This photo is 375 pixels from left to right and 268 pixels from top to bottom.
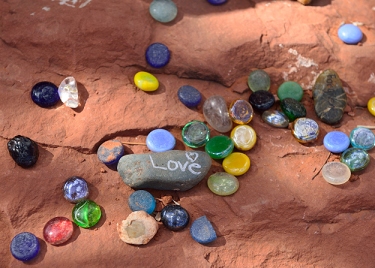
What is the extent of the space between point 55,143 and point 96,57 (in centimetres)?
61

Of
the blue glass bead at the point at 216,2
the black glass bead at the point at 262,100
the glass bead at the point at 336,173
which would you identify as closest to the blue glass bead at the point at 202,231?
the glass bead at the point at 336,173

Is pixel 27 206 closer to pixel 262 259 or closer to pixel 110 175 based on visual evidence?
pixel 110 175

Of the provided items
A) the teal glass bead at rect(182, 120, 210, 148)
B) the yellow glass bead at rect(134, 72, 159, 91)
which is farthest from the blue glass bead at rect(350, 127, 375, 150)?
the yellow glass bead at rect(134, 72, 159, 91)

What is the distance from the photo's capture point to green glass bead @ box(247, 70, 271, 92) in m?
3.12

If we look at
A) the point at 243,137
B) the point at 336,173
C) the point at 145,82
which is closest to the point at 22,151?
the point at 145,82

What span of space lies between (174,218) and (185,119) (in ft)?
2.16

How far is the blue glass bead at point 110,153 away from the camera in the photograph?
2686 mm

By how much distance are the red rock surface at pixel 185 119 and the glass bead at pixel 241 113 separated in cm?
9

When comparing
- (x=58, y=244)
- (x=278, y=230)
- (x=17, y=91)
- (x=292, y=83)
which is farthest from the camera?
(x=292, y=83)

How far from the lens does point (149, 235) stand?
247 centimetres

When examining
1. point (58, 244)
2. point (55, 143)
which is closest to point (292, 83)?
point (55, 143)

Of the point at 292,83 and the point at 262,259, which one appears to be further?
the point at 292,83

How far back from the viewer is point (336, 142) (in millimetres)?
2873

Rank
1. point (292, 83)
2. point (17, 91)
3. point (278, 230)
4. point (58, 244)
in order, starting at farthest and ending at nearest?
point (292, 83), point (17, 91), point (278, 230), point (58, 244)
